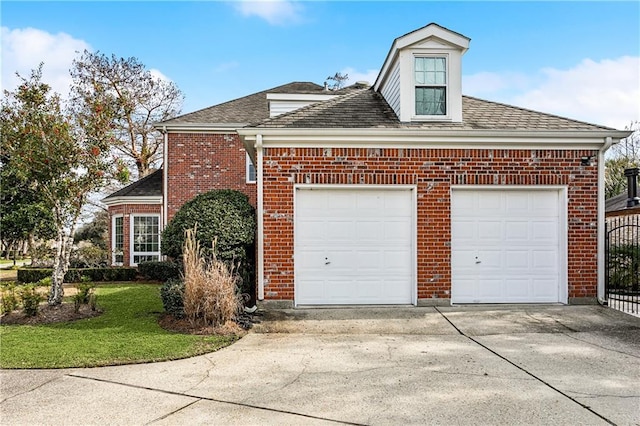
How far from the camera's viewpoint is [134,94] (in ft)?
86.4

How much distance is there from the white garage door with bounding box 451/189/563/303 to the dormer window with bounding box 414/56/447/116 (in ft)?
6.76

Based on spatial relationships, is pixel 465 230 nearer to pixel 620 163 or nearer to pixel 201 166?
pixel 201 166

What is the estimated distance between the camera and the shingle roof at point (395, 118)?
30.6 feet

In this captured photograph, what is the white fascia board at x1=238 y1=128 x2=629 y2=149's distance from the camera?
888 cm

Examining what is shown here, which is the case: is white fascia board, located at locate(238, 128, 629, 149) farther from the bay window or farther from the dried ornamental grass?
the bay window

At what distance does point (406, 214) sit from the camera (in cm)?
915

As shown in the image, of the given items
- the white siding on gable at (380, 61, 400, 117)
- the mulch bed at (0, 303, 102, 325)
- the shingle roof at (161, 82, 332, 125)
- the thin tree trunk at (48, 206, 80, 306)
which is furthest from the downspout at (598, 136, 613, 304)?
the thin tree trunk at (48, 206, 80, 306)

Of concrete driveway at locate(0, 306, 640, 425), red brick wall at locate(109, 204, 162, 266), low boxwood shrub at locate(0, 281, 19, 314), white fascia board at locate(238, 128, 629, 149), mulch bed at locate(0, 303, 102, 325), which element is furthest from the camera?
red brick wall at locate(109, 204, 162, 266)

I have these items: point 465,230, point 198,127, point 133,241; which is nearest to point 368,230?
point 465,230

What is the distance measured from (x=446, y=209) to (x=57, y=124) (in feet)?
26.6

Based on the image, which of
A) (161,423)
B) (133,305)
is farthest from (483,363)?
(133,305)

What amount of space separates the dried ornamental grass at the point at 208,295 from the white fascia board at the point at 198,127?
928cm

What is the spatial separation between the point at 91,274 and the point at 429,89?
504 inches

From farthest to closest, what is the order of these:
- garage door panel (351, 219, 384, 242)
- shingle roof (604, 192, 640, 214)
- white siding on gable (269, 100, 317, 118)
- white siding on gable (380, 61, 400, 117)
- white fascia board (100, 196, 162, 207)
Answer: white fascia board (100, 196, 162, 207) < white siding on gable (269, 100, 317, 118) < shingle roof (604, 192, 640, 214) < white siding on gable (380, 61, 400, 117) < garage door panel (351, 219, 384, 242)
